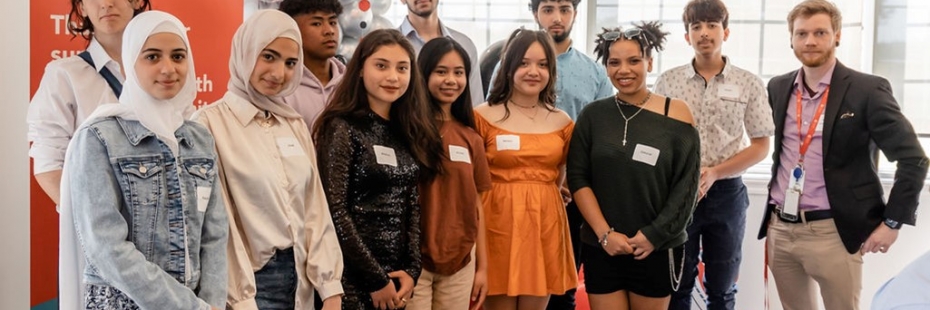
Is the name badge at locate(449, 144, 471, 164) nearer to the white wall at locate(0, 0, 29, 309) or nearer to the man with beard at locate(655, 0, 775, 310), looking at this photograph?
the man with beard at locate(655, 0, 775, 310)

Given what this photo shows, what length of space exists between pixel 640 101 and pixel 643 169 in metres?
0.29

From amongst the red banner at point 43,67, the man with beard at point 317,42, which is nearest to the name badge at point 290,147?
the man with beard at point 317,42

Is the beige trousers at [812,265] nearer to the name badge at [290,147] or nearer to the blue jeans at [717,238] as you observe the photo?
the blue jeans at [717,238]

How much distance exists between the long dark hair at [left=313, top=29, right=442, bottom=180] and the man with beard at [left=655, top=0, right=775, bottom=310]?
149cm

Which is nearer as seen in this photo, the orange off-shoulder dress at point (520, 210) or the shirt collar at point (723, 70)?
the orange off-shoulder dress at point (520, 210)

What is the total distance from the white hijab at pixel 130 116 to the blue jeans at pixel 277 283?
1.53 feet

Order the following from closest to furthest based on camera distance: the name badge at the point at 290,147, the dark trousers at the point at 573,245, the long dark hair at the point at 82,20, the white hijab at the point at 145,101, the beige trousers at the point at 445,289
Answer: the white hijab at the point at 145,101
the name badge at the point at 290,147
the long dark hair at the point at 82,20
the beige trousers at the point at 445,289
the dark trousers at the point at 573,245

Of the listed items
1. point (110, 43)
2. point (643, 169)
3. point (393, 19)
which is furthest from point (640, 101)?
A: point (393, 19)

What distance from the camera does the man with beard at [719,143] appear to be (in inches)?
148

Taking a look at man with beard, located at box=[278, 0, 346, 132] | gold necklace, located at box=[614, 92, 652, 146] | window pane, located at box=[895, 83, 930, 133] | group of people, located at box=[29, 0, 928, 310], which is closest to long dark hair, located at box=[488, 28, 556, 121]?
group of people, located at box=[29, 0, 928, 310]

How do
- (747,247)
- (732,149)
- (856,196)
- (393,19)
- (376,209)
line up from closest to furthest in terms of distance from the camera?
(376,209)
(856,196)
(732,149)
(747,247)
(393,19)

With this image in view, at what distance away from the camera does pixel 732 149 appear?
3.79 meters

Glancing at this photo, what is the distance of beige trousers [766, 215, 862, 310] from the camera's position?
3381 millimetres

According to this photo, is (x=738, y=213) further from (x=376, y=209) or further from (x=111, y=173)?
(x=111, y=173)
